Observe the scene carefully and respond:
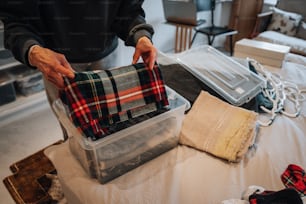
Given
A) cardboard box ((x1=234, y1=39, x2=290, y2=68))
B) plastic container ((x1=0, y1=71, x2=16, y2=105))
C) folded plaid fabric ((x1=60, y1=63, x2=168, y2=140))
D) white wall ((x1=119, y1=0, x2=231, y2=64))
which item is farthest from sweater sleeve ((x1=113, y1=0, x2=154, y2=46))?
white wall ((x1=119, y1=0, x2=231, y2=64))

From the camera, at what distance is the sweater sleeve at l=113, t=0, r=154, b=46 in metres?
0.88

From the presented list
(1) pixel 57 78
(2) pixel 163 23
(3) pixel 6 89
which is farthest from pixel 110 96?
(2) pixel 163 23

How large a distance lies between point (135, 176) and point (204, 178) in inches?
8.0

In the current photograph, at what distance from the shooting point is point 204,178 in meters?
0.74

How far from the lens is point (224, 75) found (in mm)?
1100

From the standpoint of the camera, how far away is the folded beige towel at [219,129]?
80 cm

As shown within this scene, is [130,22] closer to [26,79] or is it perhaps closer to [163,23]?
[26,79]

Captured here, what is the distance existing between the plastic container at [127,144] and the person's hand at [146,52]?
160 millimetres

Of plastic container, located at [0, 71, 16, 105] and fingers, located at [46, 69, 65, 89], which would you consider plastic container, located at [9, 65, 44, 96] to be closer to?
plastic container, located at [0, 71, 16, 105]

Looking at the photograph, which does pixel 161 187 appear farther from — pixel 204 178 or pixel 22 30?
pixel 22 30

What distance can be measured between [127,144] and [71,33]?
0.48 metres

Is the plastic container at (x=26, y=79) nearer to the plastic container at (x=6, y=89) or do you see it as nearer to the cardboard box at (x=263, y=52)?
the plastic container at (x=6, y=89)

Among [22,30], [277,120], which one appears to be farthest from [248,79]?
[22,30]

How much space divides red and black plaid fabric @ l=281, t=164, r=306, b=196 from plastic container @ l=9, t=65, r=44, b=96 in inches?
68.1
